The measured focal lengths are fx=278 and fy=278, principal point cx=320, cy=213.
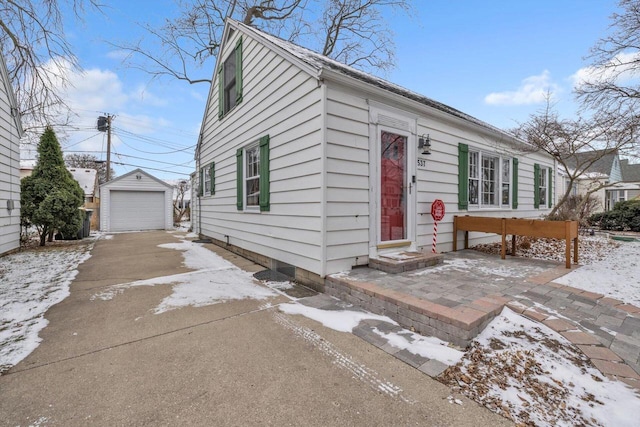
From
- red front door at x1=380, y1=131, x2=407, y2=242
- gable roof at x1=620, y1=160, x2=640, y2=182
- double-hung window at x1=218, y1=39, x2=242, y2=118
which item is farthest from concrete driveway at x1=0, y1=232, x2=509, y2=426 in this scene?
gable roof at x1=620, y1=160, x2=640, y2=182

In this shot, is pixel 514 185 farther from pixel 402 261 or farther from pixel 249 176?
pixel 249 176

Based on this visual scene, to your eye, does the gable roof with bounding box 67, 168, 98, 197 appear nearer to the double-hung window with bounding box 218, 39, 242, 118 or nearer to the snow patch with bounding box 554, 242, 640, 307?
the double-hung window with bounding box 218, 39, 242, 118

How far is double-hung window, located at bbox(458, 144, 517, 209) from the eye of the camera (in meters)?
6.02

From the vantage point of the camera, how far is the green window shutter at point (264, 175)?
518cm

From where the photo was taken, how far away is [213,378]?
6.48 feet

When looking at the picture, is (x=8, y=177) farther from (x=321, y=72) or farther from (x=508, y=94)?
(x=508, y=94)

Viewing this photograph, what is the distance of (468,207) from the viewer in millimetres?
6230

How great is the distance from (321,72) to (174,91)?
449 inches

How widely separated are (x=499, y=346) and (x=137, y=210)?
51.0 ft

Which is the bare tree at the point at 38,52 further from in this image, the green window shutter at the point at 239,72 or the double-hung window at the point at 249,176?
the double-hung window at the point at 249,176

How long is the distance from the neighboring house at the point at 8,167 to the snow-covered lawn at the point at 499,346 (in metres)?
2.64

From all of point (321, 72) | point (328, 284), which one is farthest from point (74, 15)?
point (328, 284)

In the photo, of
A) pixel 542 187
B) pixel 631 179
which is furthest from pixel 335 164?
pixel 631 179

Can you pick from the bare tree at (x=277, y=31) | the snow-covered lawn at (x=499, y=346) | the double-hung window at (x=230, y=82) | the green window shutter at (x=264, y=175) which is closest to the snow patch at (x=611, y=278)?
the snow-covered lawn at (x=499, y=346)
